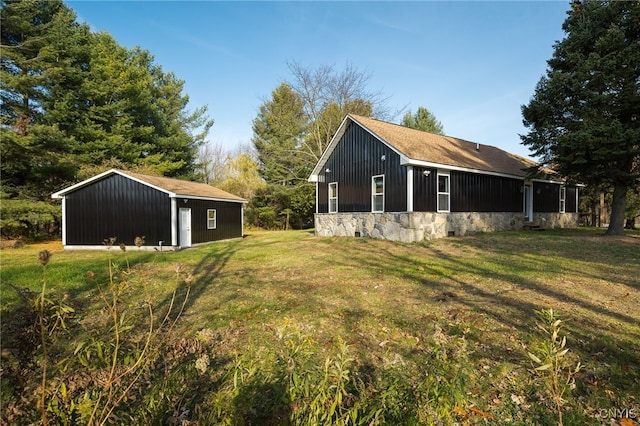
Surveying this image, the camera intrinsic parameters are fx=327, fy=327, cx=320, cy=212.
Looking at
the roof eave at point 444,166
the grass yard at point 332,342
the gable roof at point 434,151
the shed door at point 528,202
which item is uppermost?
the gable roof at point 434,151

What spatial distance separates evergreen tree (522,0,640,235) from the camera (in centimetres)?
1153

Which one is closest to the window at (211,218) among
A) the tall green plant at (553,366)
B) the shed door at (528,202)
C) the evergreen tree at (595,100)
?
the evergreen tree at (595,100)

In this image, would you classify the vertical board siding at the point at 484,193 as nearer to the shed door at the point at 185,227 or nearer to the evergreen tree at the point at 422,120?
the shed door at the point at 185,227

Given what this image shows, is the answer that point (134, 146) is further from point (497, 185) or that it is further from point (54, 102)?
point (497, 185)

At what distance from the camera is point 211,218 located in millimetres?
17578

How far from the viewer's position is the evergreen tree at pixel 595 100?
11.5 m

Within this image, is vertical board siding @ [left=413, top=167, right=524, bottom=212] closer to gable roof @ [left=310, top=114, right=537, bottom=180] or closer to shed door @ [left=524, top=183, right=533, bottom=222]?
gable roof @ [left=310, top=114, right=537, bottom=180]

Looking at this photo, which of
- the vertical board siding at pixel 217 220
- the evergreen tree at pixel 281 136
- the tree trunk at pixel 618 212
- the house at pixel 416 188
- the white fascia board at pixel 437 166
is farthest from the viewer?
the evergreen tree at pixel 281 136

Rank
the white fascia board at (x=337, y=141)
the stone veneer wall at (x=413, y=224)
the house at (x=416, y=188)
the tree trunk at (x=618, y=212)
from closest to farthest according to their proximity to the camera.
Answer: the tree trunk at (x=618, y=212) → the stone veneer wall at (x=413, y=224) → the house at (x=416, y=188) → the white fascia board at (x=337, y=141)

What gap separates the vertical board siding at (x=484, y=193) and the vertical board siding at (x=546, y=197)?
1.65 metres

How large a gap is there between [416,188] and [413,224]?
151 cm

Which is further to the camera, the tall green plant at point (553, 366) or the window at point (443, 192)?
the window at point (443, 192)

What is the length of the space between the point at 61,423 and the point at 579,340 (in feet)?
16.4

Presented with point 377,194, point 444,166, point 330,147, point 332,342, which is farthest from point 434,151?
→ point 332,342
